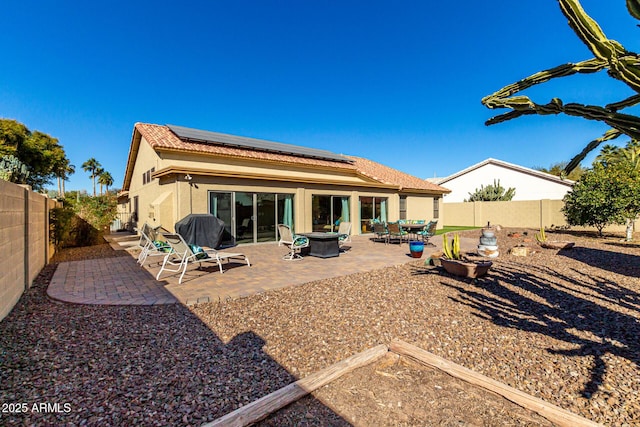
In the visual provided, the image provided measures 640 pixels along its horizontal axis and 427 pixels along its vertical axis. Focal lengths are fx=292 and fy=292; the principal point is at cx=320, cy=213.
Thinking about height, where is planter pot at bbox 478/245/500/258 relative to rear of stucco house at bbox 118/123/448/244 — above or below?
below

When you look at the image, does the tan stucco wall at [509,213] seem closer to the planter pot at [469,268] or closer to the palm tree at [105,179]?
the planter pot at [469,268]

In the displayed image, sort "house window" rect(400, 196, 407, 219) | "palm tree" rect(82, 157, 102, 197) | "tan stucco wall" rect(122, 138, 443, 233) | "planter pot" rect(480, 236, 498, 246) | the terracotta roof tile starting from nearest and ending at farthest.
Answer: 1. "planter pot" rect(480, 236, 498, 246)
2. "tan stucco wall" rect(122, 138, 443, 233)
3. "house window" rect(400, 196, 407, 219)
4. the terracotta roof tile
5. "palm tree" rect(82, 157, 102, 197)

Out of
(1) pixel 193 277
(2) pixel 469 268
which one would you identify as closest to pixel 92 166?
(1) pixel 193 277

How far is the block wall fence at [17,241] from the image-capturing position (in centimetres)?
447

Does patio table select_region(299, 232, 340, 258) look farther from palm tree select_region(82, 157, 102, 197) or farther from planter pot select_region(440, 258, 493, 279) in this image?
palm tree select_region(82, 157, 102, 197)

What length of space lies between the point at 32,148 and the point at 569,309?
127 ft

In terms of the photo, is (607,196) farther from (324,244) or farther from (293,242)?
(293,242)

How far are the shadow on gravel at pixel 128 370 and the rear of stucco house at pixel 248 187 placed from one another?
25.1 ft

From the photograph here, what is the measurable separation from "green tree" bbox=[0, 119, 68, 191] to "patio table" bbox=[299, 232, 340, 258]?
2596 cm

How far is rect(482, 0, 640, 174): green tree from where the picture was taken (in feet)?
7.91

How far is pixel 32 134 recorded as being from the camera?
95.1 feet

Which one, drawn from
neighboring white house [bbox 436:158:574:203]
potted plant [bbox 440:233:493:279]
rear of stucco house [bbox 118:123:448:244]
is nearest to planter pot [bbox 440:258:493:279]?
potted plant [bbox 440:233:493:279]

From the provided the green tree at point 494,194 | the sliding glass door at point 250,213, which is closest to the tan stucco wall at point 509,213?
the green tree at point 494,194

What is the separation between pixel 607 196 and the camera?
13500mm
